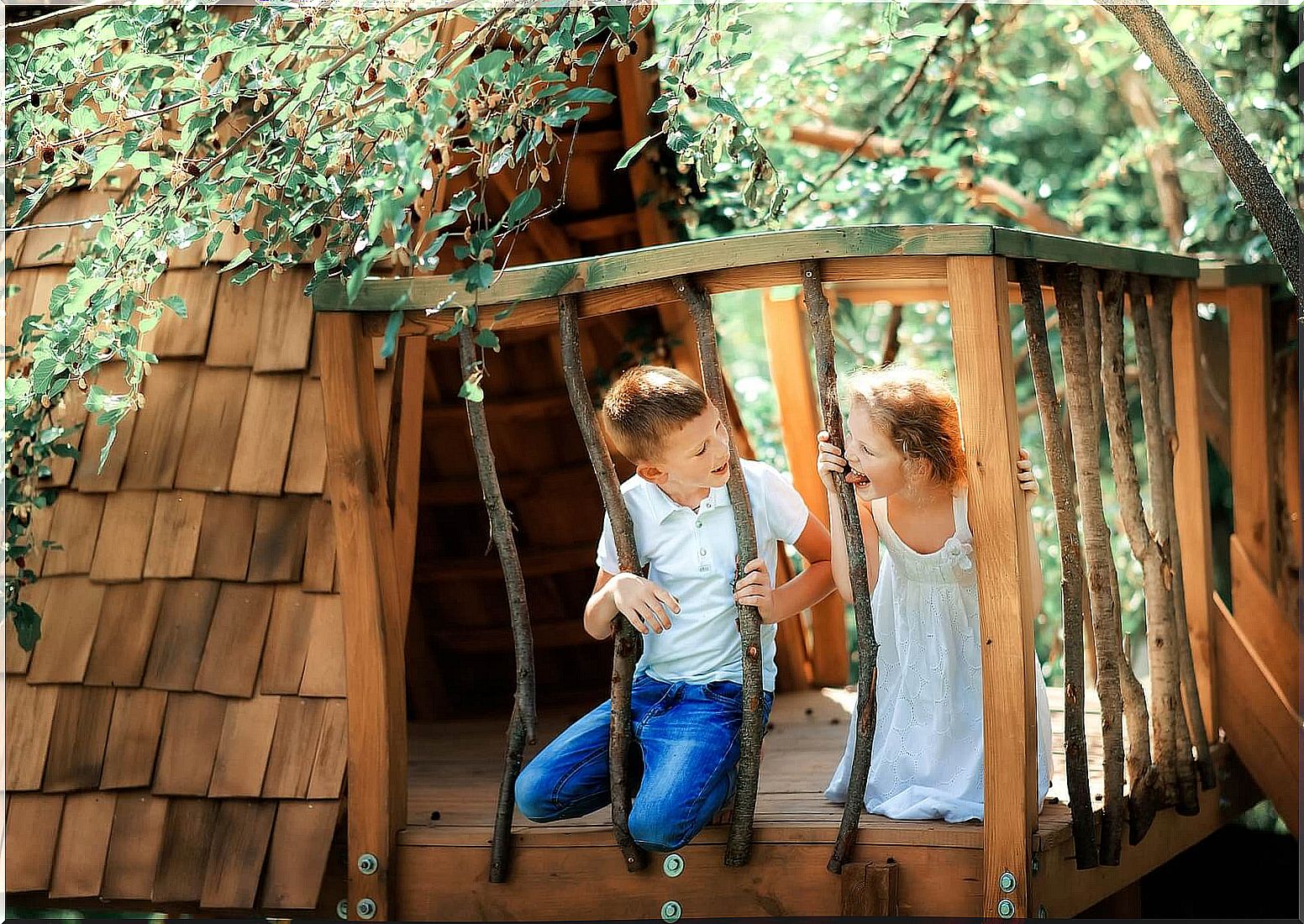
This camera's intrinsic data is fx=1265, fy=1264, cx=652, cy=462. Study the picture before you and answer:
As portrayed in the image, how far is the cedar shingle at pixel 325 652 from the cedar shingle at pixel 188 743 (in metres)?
0.25

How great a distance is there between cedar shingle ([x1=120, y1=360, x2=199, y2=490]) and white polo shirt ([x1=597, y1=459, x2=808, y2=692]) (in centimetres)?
123

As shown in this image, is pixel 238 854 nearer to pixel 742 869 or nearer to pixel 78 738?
pixel 78 738

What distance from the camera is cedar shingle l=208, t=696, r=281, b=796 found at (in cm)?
308

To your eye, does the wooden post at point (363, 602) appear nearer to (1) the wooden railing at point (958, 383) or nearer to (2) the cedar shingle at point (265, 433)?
(1) the wooden railing at point (958, 383)

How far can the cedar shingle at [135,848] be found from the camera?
10.2 ft

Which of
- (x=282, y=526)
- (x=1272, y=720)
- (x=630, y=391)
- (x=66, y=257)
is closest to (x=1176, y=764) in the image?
(x=1272, y=720)

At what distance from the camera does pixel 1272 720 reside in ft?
11.9

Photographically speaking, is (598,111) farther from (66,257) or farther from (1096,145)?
(1096,145)

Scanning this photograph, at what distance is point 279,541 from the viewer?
3.20 metres

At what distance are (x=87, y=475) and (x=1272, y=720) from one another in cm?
338

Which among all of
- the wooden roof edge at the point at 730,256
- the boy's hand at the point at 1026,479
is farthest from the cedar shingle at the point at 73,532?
the boy's hand at the point at 1026,479

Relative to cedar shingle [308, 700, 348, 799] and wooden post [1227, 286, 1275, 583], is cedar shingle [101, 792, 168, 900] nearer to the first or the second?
cedar shingle [308, 700, 348, 799]

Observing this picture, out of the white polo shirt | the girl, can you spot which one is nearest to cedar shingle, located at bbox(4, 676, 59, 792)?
the white polo shirt

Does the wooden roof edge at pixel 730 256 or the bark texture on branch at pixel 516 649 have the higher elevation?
the wooden roof edge at pixel 730 256
